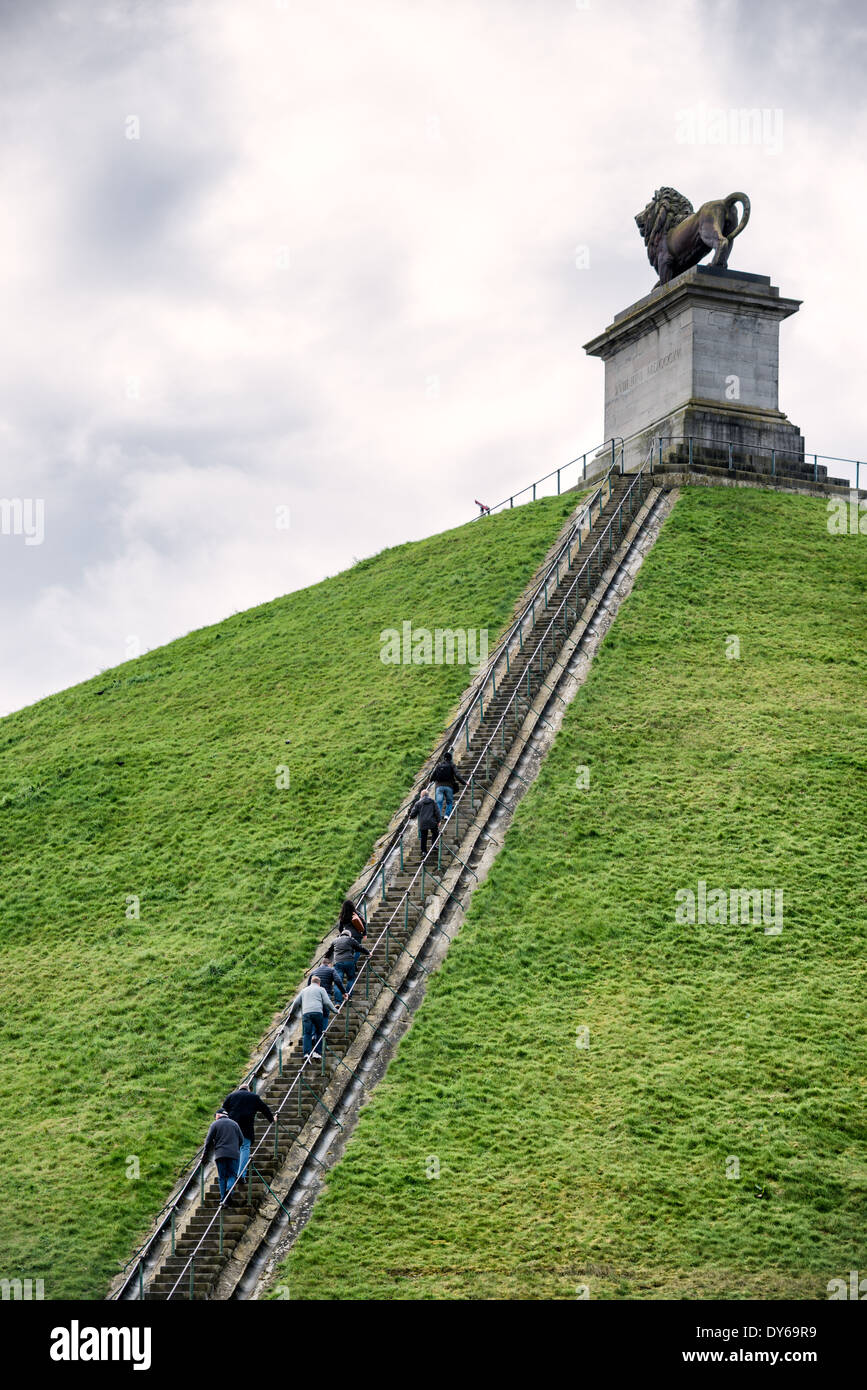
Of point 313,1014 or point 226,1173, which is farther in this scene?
point 313,1014

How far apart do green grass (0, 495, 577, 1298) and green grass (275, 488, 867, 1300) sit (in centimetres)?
279

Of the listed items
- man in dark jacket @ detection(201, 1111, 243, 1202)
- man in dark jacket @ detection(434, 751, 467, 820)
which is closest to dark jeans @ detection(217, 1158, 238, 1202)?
man in dark jacket @ detection(201, 1111, 243, 1202)

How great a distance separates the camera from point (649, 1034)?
69.8 feet

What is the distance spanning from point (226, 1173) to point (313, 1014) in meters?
3.19

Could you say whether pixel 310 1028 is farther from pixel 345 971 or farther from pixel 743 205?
pixel 743 205

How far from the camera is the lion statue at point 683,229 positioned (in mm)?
43250

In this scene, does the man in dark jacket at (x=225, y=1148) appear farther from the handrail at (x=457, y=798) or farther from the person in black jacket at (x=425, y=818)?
the person in black jacket at (x=425, y=818)

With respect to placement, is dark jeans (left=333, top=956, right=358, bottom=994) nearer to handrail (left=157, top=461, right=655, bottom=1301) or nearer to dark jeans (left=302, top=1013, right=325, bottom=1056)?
handrail (left=157, top=461, right=655, bottom=1301)

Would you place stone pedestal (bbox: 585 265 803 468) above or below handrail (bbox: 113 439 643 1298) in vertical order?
above

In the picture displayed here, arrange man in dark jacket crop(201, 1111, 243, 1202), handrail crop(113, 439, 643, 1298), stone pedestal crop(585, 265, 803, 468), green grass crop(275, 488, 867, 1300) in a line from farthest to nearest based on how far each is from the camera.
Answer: stone pedestal crop(585, 265, 803, 468) → handrail crop(113, 439, 643, 1298) → man in dark jacket crop(201, 1111, 243, 1202) → green grass crop(275, 488, 867, 1300)

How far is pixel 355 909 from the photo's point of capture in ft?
81.5

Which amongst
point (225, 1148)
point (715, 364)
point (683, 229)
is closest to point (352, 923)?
point (225, 1148)

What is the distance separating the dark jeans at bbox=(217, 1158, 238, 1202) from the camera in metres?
18.4
